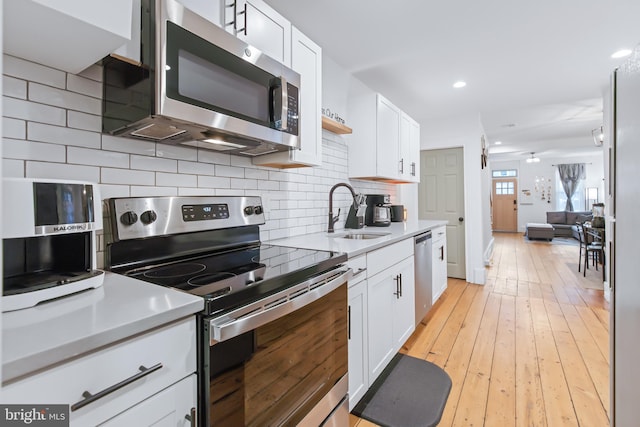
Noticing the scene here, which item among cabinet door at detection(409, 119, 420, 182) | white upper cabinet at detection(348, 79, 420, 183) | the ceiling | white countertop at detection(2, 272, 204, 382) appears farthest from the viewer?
cabinet door at detection(409, 119, 420, 182)

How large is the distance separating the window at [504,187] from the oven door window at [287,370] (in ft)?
36.3

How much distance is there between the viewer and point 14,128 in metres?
0.97

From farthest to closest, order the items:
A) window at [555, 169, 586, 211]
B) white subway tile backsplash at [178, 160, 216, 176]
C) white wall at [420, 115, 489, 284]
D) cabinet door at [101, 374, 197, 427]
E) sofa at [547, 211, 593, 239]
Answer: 1. window at [555, 169, 586, 211]
2. sofa at [547, 211, 593, 239]
3. white wall at [420, 115, 489, 284]
4. white subway tile backsplash at [178, 160, 216, 176]
5. cabinet door at [101, 374, 197, 427]

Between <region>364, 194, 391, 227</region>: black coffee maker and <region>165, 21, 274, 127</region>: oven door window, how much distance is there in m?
1.81

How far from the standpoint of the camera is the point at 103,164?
3.86ft

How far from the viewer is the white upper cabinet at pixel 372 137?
2758 mm

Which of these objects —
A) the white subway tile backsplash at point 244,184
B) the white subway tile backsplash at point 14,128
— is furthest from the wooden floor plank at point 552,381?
the white subway tile backsplash at point 14,128

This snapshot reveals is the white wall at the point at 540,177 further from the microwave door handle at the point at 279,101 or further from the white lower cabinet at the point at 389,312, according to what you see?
the microwave door handle at the point at 279,101

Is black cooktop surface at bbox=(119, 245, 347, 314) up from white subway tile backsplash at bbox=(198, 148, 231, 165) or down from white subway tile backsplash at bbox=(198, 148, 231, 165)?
down

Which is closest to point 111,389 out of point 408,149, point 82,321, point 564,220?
point 82,321

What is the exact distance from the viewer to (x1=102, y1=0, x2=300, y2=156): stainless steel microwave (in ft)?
3.36

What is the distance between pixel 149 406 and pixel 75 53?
107 cm

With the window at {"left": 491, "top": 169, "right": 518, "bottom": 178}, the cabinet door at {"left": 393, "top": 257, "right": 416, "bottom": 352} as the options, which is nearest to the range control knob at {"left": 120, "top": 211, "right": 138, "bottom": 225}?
the cabinet door at {"left": 393, "top": 257, "right": 416, "bottom": 352}

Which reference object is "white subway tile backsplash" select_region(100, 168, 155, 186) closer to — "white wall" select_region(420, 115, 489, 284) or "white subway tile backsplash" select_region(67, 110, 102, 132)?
"white subway tile backsplash" select_region(67, 110, 102, 132)
